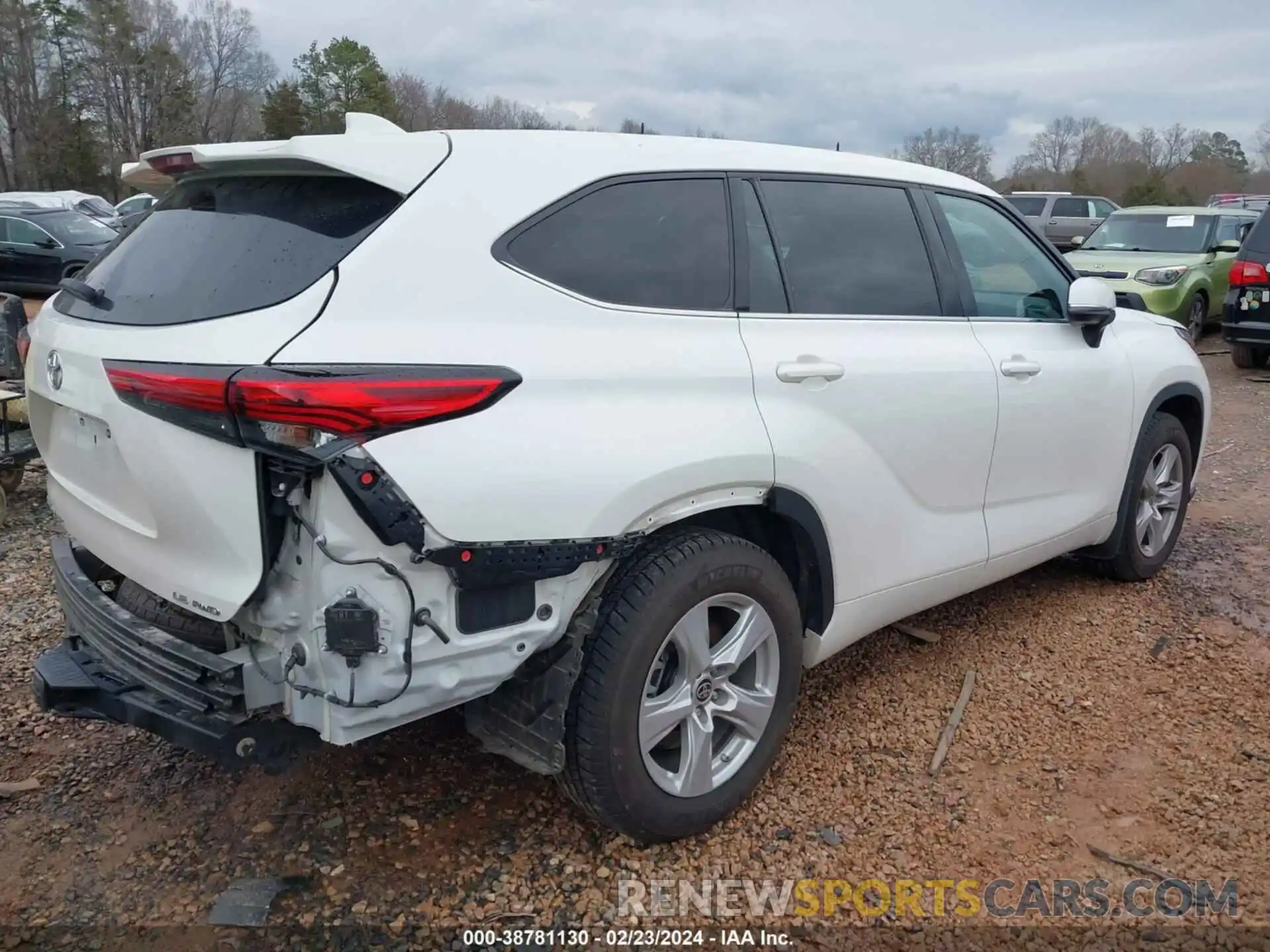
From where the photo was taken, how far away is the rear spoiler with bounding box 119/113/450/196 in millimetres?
2344

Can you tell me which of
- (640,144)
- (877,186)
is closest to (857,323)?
(877,186)

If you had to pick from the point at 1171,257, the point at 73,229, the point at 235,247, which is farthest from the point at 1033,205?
the point at 235,247

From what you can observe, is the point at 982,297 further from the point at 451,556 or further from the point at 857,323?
the point at 451,556

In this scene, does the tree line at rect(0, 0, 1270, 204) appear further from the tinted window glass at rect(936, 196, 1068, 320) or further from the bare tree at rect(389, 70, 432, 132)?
the tinted window glass at rect(936, 196, 1068, 320)

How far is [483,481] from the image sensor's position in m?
2.18

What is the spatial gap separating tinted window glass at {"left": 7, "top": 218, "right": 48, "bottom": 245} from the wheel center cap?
16958mm

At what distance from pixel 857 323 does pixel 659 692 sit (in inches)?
51.2

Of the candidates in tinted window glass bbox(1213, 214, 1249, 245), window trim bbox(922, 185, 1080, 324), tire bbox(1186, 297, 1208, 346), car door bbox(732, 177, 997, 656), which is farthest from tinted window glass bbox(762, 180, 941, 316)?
tinted window glass bbox(1213, 214, 1249, 245)

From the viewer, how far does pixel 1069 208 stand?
69.1 feet

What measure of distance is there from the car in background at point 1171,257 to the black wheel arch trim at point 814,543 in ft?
31.5

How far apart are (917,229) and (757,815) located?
2.03 meters

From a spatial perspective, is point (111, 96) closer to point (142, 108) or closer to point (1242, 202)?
A: point (142, 108)

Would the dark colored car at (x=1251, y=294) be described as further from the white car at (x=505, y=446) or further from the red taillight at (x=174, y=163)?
the red taillight at (x=174, y=163)

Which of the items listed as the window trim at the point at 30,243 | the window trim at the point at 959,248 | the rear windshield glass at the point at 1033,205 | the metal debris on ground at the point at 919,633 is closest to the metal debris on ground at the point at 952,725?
the metal debris on ground at the point at 919,633
